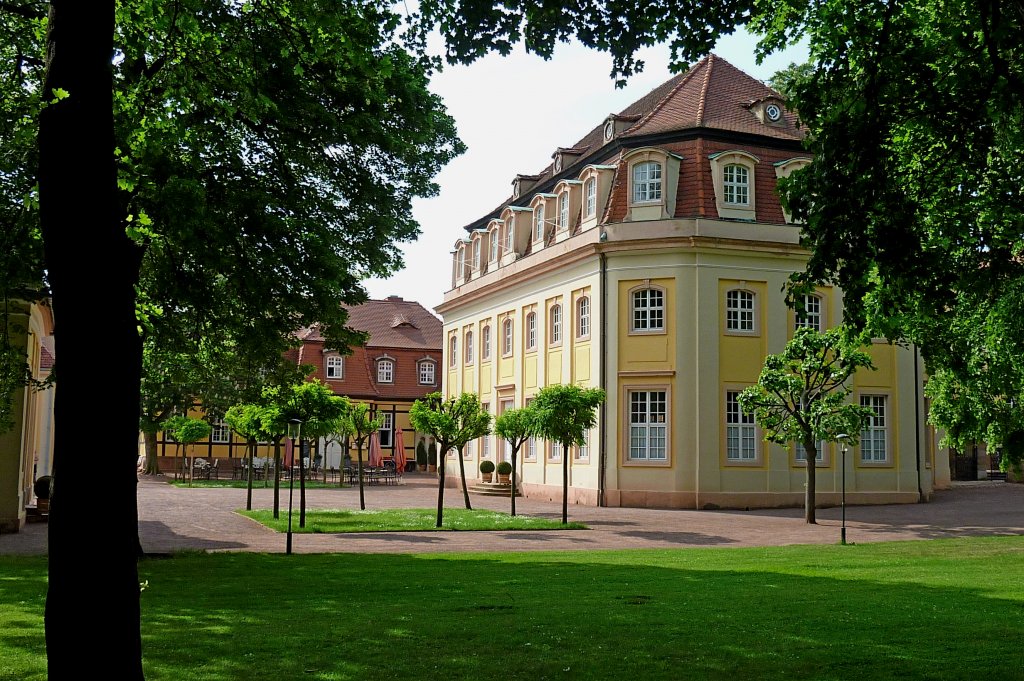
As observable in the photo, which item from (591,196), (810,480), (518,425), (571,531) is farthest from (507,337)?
(571,531)

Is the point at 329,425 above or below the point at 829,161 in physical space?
below

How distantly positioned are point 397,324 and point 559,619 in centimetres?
5697

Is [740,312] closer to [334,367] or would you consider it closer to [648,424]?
[648,424]

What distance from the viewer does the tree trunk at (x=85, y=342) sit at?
214 inches

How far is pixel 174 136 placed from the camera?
10.9 meters

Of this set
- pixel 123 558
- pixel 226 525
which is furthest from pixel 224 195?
pixel 226 525

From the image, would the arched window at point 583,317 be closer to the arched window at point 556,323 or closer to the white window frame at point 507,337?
the arched window at point 556,323

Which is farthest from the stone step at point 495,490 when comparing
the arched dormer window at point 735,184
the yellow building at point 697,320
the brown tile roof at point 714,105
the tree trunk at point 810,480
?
the tree trunk at point 810,480

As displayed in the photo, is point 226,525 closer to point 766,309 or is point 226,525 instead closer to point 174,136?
point 174,136

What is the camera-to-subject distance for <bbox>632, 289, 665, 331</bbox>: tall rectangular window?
32.6 meters

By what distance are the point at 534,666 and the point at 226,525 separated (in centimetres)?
1804

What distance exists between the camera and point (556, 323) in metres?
37.3

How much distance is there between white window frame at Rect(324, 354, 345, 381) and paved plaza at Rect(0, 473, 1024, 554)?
78.2ft

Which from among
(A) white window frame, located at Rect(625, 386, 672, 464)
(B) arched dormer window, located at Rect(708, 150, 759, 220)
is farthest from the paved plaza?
(B) arched dormer window, located at Rect(708, 150, 759, 220)
